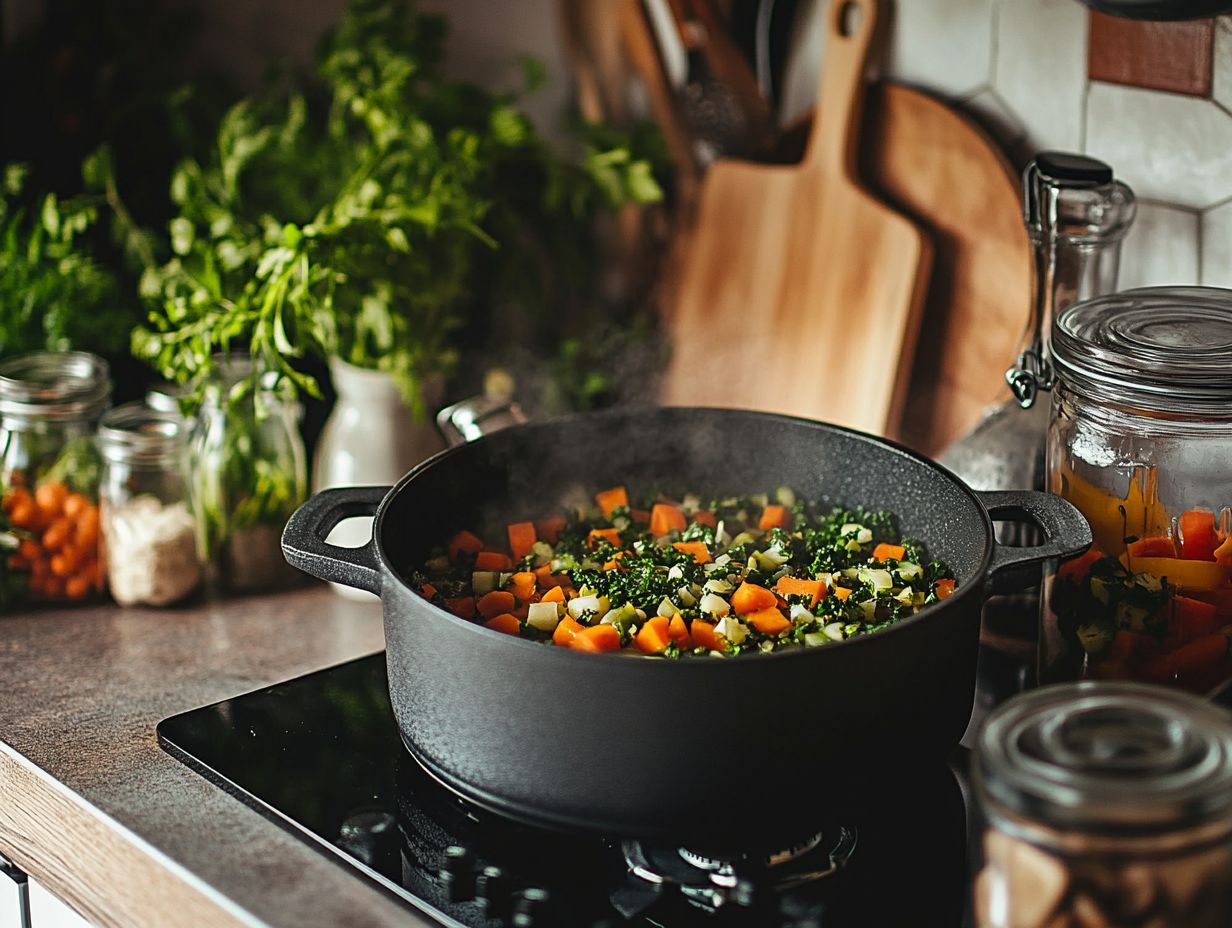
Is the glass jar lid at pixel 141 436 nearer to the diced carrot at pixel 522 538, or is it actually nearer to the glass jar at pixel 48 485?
the glass jar at pixel 48 485

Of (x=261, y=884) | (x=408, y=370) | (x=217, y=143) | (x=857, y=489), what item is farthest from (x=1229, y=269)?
(x=217, y=143)

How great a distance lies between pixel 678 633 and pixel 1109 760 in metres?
0.34

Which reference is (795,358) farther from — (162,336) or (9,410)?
(9,410)

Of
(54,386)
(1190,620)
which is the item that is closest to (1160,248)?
(1190,620)

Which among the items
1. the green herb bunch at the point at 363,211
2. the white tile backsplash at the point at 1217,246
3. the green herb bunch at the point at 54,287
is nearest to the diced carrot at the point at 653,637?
the green herb bunch at the point at 363,211

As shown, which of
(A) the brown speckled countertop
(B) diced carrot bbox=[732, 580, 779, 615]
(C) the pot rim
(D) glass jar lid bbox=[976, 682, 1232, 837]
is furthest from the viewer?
(B) diced carrot bbox=[732, 580, 779, 615]

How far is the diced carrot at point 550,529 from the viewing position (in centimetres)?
118

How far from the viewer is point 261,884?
A: 882mm

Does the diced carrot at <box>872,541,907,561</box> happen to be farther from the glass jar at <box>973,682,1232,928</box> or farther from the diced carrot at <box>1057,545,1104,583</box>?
the glass jar at <box>973,682,1232,928</box>

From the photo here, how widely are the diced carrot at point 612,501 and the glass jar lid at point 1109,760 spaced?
0.51m

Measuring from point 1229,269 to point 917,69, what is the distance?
14.5 inches

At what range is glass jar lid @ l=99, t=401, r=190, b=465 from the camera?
134 cm

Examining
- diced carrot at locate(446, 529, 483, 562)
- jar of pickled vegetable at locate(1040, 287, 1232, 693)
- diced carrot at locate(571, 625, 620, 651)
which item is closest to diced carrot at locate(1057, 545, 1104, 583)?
jar of pickled vegetable at locate(1040, 287, 1232, 693)

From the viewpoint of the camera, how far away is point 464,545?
3.76ft
